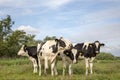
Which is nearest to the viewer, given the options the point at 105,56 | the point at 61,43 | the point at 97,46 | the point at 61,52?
the point at 61,43

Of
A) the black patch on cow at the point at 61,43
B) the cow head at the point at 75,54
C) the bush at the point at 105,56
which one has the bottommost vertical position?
the bush at the point at 105,56

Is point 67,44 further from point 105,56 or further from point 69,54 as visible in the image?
point 105,56

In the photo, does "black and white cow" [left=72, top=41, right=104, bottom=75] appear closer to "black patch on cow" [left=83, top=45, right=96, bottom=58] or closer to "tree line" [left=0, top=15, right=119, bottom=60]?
"black patch on cow" [left=83, top=45, right=96, bottom=58]

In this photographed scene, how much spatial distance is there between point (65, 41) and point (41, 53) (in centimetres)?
196

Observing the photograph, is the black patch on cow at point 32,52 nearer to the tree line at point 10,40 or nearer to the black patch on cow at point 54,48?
the black patch on cow at point 54,48

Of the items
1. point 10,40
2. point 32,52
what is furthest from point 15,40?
point 32,52

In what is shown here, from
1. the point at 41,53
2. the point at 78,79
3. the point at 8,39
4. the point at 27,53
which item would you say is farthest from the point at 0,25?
the point at 78,79

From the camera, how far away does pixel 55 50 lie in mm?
22234

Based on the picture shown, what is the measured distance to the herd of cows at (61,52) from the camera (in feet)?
73.4

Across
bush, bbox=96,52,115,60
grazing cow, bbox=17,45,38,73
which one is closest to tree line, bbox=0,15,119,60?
bush, bbox=96,52,115,60

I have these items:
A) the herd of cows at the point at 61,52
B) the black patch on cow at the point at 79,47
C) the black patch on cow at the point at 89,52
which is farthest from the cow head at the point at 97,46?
the black patch on cow at the point at 79,47

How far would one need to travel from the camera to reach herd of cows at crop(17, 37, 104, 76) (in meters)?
22.4

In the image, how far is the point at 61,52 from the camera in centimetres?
2266

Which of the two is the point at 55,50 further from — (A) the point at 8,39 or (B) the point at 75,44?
(A) the point at 8,39
